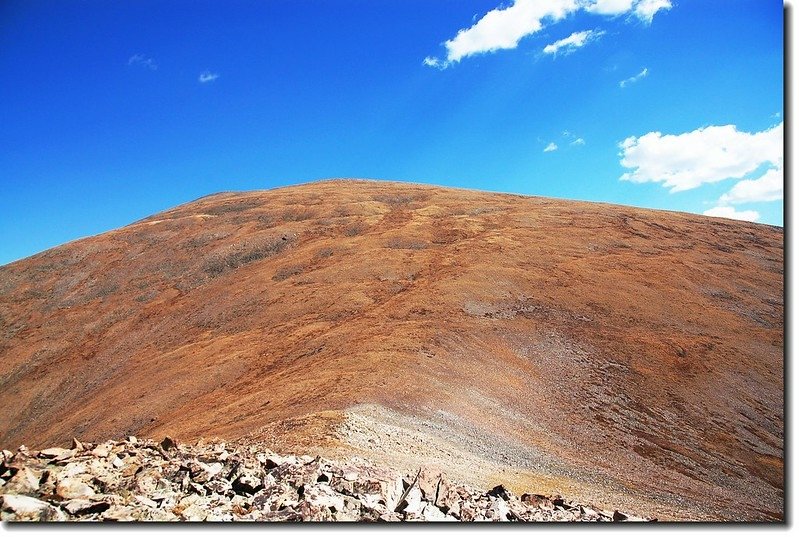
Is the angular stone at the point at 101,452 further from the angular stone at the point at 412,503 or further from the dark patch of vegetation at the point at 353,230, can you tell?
the dark patch of vegetation at the point at 353,230

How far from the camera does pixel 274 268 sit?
34875mm

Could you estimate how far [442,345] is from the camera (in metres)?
21.3

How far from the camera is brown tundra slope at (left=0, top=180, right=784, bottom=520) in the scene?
14953 mm

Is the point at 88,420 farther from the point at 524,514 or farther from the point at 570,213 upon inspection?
the point at 570,213

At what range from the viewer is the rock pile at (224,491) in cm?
659

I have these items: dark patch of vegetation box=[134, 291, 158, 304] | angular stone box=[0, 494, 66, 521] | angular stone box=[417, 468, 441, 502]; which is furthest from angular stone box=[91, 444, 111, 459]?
dark patch of vegetation box=[134, 291, 158, 304]

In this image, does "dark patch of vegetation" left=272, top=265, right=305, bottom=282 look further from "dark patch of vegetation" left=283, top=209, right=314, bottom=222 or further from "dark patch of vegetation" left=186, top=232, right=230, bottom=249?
"dark patch of vegetation" left=283, top=209, right=314, bottom=222

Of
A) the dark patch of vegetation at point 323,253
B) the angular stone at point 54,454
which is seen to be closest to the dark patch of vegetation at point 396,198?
the dark patch of vegetation at point 323,253

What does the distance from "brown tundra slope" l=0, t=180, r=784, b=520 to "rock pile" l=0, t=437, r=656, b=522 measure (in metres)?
2.48

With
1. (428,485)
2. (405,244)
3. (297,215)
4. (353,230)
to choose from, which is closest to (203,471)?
(428,485)

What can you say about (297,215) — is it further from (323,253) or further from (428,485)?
(428,485)

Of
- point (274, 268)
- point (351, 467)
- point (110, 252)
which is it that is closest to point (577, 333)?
point (351, 467)

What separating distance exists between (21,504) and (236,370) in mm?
16414

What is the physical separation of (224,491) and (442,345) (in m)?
14.6
